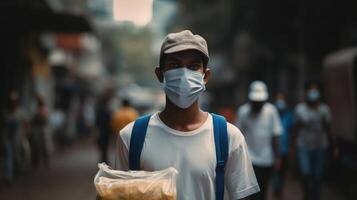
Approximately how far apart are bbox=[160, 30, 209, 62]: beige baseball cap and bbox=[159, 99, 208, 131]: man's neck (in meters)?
0.27

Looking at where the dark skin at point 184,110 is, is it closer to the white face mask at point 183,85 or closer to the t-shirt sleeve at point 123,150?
the white face mask at point 183,85

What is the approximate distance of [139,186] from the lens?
3.02 m

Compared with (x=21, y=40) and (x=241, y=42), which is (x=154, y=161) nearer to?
(x=21, y=40)

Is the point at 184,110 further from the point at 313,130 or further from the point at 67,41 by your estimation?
the point at 67,41

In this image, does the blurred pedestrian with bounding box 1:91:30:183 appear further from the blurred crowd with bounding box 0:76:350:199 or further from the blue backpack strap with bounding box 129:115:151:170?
the blue backpack strap with bounding box 129:115:151:170

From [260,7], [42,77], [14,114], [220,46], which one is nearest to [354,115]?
[14,114]

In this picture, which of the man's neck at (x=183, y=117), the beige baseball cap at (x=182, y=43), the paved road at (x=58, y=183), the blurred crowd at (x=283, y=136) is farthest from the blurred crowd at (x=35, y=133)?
the beige baseball cap at (x=182, y=43)

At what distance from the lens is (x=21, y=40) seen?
2247 cm

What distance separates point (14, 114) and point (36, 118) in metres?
3.14

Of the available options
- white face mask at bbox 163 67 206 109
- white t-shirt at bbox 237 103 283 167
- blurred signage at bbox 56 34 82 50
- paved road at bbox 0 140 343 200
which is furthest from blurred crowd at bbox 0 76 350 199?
blurred signage at bbox 56 34 82 50

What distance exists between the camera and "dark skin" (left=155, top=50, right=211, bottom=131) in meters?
3.28

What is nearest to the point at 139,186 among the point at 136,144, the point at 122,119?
the point at 136,144

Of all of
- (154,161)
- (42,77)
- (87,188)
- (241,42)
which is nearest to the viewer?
(154,161)

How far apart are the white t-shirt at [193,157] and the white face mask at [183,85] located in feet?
0.43
